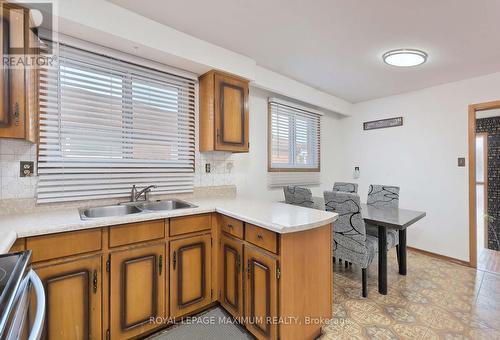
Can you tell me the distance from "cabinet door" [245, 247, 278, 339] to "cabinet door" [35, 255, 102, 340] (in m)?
0.98

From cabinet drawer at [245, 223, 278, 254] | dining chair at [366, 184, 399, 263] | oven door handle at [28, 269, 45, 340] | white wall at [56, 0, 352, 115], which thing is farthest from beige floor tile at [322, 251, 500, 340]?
white wall at [56, 0, 352, 115]

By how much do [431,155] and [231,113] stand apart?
301 cm

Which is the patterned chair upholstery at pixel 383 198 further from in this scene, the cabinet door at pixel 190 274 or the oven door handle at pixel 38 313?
the oven door handle at pixel 38 313

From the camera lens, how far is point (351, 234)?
88.7 inches

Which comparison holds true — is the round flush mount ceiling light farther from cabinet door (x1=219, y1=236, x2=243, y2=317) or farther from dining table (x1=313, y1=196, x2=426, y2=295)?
cabinet door (x1=219, y1=236, x2=243, y2=317)

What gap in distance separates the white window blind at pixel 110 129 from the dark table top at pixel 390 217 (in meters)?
1.87

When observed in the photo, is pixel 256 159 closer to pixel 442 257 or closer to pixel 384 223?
pixel 384 223

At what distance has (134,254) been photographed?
1.64m

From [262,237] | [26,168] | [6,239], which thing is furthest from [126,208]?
[262,237]

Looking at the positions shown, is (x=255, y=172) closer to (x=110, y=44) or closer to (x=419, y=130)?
(x=110, y=44)

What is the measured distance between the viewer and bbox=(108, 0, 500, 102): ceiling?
5.74 ft

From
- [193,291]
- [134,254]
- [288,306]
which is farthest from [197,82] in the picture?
[288,306]

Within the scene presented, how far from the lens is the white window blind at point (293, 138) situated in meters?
3.31

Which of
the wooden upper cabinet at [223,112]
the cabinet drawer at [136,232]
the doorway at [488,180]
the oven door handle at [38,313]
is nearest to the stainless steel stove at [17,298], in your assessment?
the oven door handle at [38,313]
